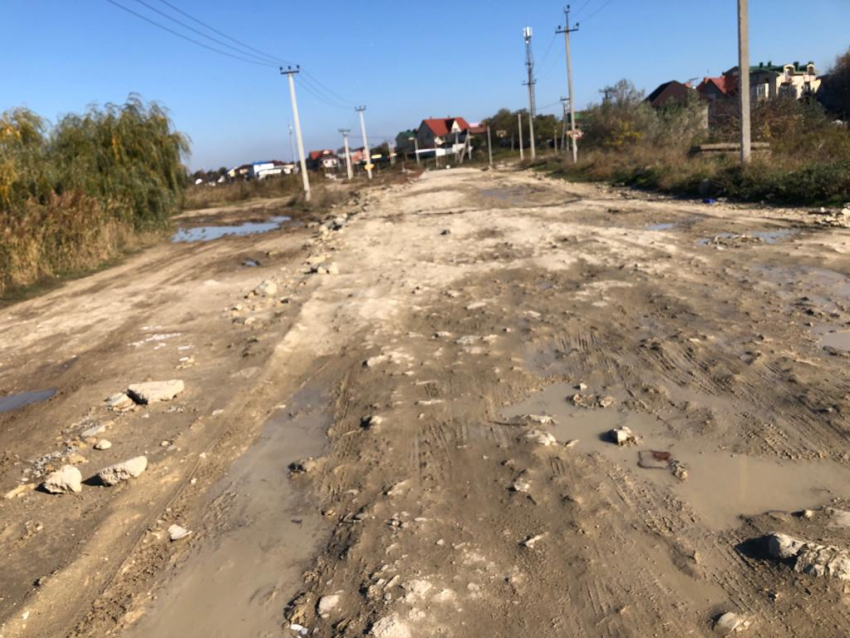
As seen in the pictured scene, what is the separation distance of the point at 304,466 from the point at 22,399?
147 inches

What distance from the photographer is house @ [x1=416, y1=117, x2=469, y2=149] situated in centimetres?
10212

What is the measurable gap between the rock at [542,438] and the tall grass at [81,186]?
11.6 m

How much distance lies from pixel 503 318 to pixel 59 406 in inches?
175

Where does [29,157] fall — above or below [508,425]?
above

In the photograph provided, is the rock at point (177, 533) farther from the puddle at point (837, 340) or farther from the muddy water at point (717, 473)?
the puddle at point (837, 340)

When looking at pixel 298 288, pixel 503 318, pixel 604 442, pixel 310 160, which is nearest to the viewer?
pixel 604 442

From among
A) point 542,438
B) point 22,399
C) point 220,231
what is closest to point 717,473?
point 542,438

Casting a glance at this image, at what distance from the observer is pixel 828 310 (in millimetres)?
6477

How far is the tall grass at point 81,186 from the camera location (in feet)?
45.3

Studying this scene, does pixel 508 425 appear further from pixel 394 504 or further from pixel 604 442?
pixel 394 504

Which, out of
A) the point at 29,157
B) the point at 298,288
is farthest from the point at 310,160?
the point at 298,288

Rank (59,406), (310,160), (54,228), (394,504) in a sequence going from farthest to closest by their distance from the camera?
(310,160) → (54,228) → (59,406) → (394,504)

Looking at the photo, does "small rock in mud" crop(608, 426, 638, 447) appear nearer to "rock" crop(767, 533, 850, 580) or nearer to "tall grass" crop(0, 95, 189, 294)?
"rock" crop(767, 533, 850, 580)

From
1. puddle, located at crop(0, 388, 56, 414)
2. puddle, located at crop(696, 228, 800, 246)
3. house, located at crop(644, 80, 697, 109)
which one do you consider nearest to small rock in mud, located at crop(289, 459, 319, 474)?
puddle, located at crop(0, 388, 56, 414)
